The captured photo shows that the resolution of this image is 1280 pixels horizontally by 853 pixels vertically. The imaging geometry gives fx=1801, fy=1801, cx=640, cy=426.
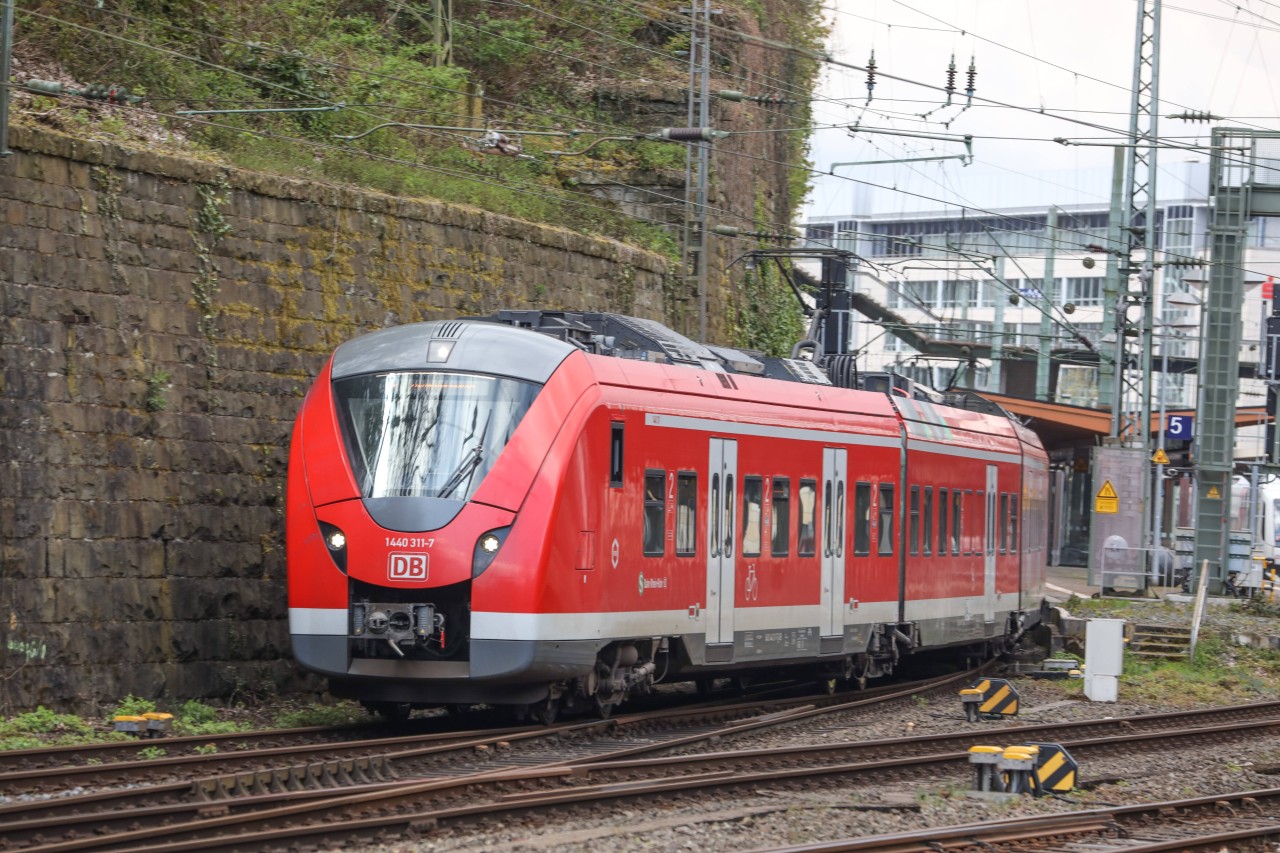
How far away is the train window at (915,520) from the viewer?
797 inches

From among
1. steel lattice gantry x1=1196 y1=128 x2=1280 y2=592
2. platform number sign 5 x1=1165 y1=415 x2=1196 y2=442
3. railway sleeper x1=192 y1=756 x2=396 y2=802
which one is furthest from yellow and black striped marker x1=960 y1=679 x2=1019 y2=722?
platform number sign 5 x1=1165 y1=415 x2=1196 y2=442

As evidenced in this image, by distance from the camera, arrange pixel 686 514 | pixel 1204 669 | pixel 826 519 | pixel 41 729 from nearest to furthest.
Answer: pixel 41 729 < pixel 686 514 < pixel 826 519 < pixel 1204 669

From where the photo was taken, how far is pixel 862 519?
739 inches

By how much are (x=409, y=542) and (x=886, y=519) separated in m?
7.85

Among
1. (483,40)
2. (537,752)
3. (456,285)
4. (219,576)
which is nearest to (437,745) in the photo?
(537,752)

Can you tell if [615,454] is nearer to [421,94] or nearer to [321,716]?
[321,716]

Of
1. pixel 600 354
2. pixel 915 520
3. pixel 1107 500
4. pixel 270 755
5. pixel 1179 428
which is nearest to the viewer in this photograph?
pixel 270 755

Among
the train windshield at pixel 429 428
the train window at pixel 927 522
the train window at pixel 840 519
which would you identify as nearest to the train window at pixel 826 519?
the train window at pixel 840 519

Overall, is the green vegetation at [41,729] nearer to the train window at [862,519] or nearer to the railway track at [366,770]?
the railway track at [366,770]

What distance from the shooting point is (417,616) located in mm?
12906

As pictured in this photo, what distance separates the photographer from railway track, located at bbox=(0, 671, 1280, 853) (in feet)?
28.8

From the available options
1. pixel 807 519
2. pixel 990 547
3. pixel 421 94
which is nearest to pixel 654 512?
pixel 807 519

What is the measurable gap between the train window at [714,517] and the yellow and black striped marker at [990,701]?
3133 millimetres

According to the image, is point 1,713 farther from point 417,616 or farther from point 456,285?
point 456,285
